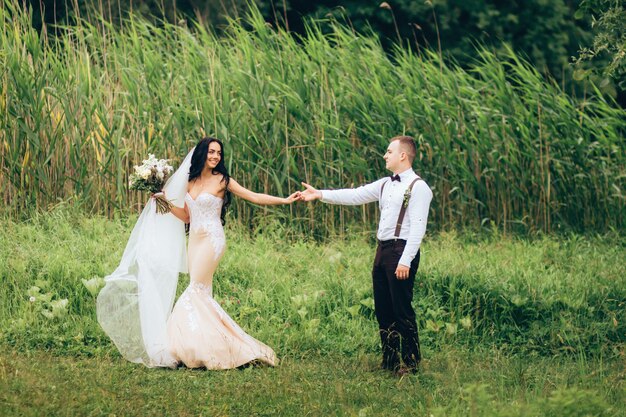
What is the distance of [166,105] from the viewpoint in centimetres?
1041

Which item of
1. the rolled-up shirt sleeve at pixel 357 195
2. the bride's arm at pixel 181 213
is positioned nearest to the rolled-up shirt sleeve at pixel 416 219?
the rolled-up shirt sleeve at pixel 357 195

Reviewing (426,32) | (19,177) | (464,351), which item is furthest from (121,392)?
(426,32)

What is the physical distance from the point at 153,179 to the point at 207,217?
0.49m

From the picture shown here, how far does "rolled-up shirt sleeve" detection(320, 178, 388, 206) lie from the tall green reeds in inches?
109

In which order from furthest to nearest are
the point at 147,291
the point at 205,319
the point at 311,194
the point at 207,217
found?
the point at 311,194 → the point at 207,217 → the point at 147,291 → the point at 205,319

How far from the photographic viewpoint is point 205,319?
712 centimetres

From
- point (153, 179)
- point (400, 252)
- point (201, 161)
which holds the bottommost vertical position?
point (400, 252)

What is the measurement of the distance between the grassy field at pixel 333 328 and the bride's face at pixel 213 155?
4.70ft

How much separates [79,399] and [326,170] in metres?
5.23

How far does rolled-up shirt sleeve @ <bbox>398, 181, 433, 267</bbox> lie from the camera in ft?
21.4

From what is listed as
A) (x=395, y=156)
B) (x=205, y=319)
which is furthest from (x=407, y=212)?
(x=205, y=319)

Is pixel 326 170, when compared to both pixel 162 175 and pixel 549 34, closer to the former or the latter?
pixel 162 175

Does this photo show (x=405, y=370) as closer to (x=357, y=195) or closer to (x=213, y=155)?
(x=357, y=195)

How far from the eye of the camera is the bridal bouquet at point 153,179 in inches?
284
